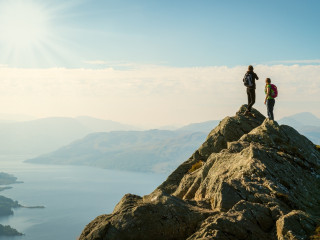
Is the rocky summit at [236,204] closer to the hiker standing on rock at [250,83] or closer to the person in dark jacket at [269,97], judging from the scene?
the person in dark jacket at [269,97]

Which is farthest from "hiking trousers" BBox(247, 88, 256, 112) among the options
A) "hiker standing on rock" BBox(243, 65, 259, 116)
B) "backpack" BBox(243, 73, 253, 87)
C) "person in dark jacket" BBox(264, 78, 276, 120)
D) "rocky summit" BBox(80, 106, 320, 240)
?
"rocky summit" BBox(80, 106, 320, 240)

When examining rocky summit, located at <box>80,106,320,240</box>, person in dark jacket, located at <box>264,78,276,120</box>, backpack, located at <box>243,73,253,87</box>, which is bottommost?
rocky summit, located at <box>80,106,320,240</box>

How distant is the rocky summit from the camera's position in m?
12.8

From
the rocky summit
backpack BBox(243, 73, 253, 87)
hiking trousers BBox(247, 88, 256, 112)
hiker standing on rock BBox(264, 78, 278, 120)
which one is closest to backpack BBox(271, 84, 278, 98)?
hiker standing on rock BBox(264, 78, 278, 120)

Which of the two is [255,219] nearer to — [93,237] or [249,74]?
[93,237]

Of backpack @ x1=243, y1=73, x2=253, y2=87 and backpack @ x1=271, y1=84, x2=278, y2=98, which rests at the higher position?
backpack @ x1=243, y1=73, x2=253, y2=87

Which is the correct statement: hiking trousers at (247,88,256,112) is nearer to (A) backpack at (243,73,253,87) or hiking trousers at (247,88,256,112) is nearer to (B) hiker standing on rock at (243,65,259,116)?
(B) hiker standing on rock at (243,65,259,116)

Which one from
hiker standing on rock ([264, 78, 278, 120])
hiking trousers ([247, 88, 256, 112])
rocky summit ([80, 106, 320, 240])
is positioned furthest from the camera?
hiking trousers ([247, 88, 256, 112])

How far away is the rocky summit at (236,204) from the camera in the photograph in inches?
503

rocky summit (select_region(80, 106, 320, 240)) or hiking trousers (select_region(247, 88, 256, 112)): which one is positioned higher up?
hiking trousers (select_region(247, 88, 256, 112))

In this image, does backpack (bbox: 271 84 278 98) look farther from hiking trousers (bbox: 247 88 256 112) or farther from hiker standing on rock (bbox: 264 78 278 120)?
hiking trousers (bbox: 247 88 256 112)

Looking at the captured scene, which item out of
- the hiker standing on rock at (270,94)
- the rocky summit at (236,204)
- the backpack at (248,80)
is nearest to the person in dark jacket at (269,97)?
the hiker standing on rock at (270,94)

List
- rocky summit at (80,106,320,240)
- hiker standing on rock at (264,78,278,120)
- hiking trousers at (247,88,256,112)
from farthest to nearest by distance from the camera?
1. hiking trousers at (247,88,256,112)
2. hiker standing on rock at (264,78,278,120)
3. rocky summit at (80,106,320,240)

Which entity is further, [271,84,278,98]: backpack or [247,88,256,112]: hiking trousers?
[247,88,256,112]: hiking trousers
